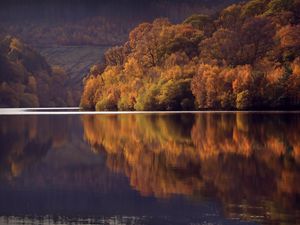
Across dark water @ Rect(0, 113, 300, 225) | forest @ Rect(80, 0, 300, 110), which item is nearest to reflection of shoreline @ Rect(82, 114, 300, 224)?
dark water @ Rect(0, 113, 300, 225)

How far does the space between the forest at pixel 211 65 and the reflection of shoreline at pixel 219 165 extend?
58137mm

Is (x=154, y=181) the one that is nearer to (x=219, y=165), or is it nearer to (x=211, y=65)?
(x=219, y=165)

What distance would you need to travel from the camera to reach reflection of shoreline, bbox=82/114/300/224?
2230 cm

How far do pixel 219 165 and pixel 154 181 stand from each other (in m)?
5.25

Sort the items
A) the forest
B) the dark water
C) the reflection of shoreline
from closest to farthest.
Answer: the dark water < the reflection of shoreline < the forest

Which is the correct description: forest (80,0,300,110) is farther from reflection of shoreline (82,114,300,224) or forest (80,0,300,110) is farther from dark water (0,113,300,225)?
dark water (0,113,300,225)

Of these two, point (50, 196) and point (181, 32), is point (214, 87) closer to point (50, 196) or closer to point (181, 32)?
point (181, 32)

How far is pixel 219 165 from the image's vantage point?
3062cm

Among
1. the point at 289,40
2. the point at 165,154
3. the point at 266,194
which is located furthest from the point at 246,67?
the point at 266,194

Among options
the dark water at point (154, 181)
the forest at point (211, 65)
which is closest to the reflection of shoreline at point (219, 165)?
the dark water at point (154, 181)

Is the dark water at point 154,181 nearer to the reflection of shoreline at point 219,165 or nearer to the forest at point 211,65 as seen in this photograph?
the reflection of shoreline at point 219,165

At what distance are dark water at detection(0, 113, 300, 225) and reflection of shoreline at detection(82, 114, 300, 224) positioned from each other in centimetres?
3

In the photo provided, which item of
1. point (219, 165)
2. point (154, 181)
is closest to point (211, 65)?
point (219, 165)

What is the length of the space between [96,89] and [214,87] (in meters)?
45.9
